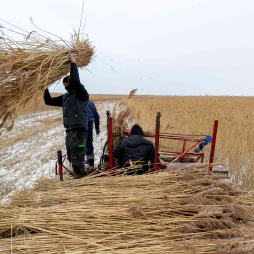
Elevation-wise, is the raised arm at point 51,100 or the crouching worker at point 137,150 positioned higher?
the raised arm at point 51,100

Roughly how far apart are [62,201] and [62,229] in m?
0.36

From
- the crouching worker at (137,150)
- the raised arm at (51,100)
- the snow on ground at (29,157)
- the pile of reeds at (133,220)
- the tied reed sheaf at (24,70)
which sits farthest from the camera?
the snow on ground at (29,157)

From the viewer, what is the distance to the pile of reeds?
113 centimetres

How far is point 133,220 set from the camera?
1324mm

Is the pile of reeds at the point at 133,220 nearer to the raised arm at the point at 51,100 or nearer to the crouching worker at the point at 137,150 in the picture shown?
the crouching worker at the point at 137,150

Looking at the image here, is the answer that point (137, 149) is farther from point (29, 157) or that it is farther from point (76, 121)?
point (29, 157)

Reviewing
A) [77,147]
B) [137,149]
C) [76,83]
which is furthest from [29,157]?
[137,149]

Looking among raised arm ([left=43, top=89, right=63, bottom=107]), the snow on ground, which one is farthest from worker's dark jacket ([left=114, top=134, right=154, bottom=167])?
raised arm ([left=43, top=89, right=63, bottom=107])

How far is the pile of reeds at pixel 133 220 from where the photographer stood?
1.13 m

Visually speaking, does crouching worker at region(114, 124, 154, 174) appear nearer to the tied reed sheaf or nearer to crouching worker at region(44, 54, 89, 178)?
crouching worker at region(44, 54, 89, 178)

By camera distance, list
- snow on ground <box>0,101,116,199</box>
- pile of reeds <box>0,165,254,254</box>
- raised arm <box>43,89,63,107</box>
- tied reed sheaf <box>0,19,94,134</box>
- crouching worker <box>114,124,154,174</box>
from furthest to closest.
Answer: snow on ground <box>0,101,116,199</box> < raised arm <box>43,89,63,107</box> < crouching worker <box>114,124,154,174</box> < tied reed sheaf <box>0,19,94,134</box> < pile of reeds <box>0,165,254,254</box>

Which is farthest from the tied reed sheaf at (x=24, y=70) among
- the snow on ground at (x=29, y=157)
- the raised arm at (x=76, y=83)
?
the snow on ground at (x=29, y=157)

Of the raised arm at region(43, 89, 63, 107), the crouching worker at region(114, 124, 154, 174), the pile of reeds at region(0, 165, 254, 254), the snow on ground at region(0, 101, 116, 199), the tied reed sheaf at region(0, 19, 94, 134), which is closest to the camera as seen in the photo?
the pile of reeds at region(0, 165, 254, 254)

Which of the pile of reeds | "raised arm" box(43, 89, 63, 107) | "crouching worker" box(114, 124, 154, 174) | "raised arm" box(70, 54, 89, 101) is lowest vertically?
the pile of reeds
